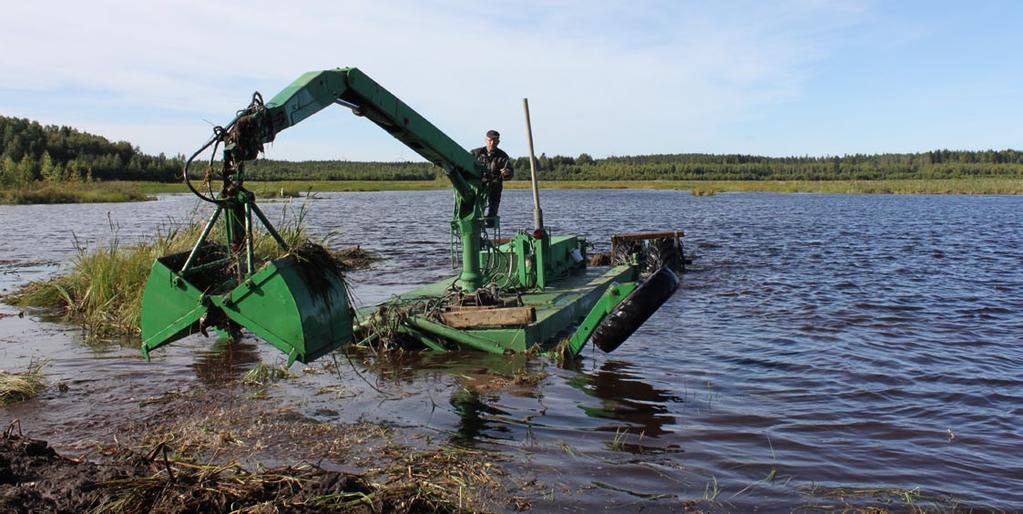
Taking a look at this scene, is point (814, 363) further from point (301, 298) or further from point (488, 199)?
point (301, 298)

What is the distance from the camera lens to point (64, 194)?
5203cm

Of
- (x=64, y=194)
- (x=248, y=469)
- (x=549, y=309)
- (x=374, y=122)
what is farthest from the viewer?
(x=64, y=194)

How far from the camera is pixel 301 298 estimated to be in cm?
594

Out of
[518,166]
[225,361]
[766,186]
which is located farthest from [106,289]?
[518,166]

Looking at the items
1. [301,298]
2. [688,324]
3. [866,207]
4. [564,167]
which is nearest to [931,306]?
[688,324]

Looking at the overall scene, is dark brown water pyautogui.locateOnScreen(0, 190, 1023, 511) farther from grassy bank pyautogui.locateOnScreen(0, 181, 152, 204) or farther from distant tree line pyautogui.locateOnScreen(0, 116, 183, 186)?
distant tree line pyautogui.locateOnScreen(0, 116, 183, 186)

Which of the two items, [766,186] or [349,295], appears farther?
[766,186]

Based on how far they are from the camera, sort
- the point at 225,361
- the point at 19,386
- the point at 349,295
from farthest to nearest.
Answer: the point at 225,361, the point at 349,295, the point at 19,386

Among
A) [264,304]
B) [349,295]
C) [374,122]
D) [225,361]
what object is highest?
[374,122]

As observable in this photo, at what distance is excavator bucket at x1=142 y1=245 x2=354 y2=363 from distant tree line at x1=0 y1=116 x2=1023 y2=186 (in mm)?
33239

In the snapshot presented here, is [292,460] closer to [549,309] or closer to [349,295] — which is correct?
[349,295]

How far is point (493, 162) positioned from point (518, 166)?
3899 inches

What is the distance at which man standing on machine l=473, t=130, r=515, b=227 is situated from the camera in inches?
440

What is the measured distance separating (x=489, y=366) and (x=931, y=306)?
953 cm
